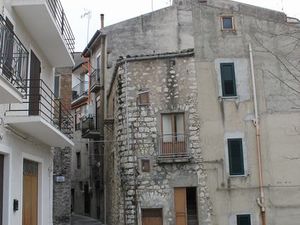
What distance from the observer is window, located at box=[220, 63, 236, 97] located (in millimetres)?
21203

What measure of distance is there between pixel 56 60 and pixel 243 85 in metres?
8.70

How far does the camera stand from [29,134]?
13.0 m

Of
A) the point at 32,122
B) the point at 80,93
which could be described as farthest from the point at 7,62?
the point at 80,93

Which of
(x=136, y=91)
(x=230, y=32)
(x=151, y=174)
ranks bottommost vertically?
(x=151, y=174)

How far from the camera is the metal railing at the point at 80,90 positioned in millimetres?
36494

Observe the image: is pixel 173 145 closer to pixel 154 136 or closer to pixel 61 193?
pixel 154 136

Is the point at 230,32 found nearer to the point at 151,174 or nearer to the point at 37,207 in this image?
the point at 151,174

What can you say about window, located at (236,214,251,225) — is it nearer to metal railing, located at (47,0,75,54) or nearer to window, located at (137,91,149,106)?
window, located at (137,91,149,106)

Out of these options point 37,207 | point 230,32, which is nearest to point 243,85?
point 230,32

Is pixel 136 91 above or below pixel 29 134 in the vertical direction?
above

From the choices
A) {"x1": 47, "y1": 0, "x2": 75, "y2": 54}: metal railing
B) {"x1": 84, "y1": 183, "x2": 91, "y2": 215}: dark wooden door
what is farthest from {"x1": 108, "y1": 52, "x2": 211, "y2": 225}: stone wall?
{"x1": 84, "y1": 183, "x2": 91, "y2": 215}: dark wooden door

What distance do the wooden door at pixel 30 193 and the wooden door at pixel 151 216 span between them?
6924mm

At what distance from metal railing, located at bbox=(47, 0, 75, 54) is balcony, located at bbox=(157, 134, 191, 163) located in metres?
6.23

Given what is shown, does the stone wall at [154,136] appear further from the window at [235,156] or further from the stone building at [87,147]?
the stone building at [87,147]
